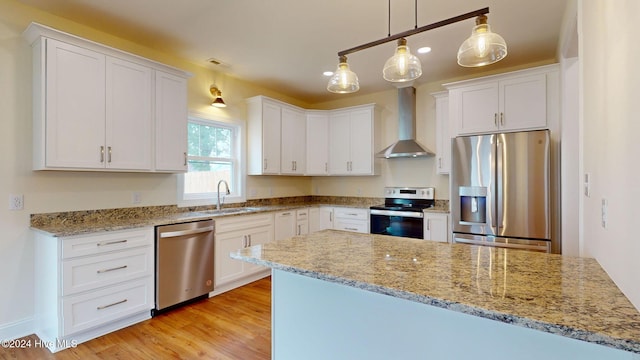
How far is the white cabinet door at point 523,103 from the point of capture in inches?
123

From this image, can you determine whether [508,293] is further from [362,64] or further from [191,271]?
[362,64]

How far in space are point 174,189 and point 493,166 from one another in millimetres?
3432

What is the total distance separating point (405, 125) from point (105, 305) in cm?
400

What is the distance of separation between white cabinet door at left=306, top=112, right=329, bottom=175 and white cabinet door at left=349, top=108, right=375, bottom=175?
46cm

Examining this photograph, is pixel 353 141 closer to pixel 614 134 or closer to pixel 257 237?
pixel 257 237

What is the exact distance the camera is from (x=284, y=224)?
422 centimetres

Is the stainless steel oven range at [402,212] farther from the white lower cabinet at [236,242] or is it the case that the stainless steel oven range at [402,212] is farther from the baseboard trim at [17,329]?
the baseboard trim at [17,329]

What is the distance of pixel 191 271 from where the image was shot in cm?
309

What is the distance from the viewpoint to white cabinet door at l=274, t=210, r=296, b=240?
4113mm

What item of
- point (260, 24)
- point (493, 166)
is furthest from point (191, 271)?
point (493, 166)

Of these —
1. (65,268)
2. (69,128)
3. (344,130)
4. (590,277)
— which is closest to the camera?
(590,277)

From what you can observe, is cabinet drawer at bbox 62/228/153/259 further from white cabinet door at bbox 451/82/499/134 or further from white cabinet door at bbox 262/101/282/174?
white cabinet door at bbox 451/82/499/134

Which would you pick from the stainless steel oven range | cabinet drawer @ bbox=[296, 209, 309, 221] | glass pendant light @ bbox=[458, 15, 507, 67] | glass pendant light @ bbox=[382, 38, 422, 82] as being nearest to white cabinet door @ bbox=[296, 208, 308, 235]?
cabinet drawer @ bbox=[296, 209, 309, 221]

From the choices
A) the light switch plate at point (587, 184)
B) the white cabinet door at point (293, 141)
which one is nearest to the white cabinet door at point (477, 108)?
the light switch plate at point (587, 184)
